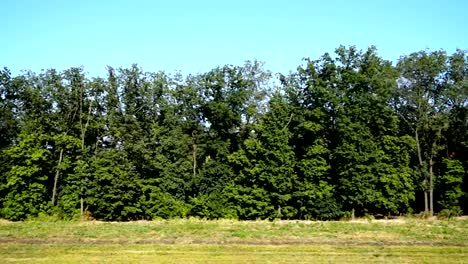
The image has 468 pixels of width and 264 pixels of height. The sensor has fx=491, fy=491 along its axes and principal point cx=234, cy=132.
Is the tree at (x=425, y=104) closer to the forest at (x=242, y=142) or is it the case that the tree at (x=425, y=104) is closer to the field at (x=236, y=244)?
the forest at (x=242, y=142)

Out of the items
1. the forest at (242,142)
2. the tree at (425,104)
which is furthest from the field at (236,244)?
the tree at (425,104)

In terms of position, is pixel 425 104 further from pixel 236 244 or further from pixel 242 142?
pixel 236 244

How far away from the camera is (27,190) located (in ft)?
148

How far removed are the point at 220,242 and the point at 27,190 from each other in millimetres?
27239

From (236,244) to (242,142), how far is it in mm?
25988

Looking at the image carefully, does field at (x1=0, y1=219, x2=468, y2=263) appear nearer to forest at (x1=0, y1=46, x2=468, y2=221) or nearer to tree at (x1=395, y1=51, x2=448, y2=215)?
forest at (x1=0, y1=46, x2=468, y2=221)

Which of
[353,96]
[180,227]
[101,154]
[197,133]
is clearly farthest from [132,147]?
[353,96]

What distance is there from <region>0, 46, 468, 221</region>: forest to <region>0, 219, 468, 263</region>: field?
13585 millimetres

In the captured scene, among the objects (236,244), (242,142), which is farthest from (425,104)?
(236,244)

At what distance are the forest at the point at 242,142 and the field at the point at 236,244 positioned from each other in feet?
44.6

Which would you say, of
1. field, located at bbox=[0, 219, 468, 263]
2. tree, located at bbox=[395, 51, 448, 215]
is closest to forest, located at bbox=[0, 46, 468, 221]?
tree, located at bbox=[395, 51, 448, 215]

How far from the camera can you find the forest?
45.5 m

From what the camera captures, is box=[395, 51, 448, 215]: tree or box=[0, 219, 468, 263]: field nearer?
box=[0, 219, 468, 263]: field

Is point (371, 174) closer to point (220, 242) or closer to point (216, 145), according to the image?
point (216, 145)
